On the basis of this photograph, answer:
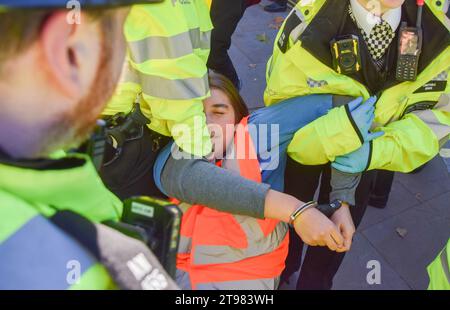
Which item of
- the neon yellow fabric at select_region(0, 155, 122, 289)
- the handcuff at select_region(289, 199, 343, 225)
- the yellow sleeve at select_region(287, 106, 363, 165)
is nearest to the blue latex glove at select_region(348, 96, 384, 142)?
the yellow sleeve at select_region(287, 106, 363, 165)

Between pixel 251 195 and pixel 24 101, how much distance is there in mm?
847

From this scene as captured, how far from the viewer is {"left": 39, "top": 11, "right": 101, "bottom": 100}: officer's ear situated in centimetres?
58

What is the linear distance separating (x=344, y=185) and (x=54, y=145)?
1199 millimetres

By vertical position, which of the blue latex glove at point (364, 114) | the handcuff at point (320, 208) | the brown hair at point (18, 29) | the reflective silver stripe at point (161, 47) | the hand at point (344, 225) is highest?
the brown hair at point (18, 29)

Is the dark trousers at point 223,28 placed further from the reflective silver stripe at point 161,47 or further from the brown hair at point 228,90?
the reflective silver stripe at point 161,47

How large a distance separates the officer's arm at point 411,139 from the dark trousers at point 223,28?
Answer: 1.64 meters

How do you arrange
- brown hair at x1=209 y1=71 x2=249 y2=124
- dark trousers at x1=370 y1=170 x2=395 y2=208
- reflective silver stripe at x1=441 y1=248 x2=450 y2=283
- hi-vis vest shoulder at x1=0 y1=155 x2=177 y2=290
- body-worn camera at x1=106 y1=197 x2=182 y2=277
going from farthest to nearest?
1. dark trousers at x1=370 y1=170 x2=395 y2=208
2. brown hair at x1=209 y1=71 x2=249 y2=124
3. reflective silver stripe at x1=441 y1=248 x2=450 y2=283
4. body-worn camera at x1=106 y1=197 x2=182 y2=277
5. hi-vis vest shoulder at x1=0 y1=155 x2=177 y2=290

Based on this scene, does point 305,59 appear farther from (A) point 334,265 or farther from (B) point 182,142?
(A) point 334,265

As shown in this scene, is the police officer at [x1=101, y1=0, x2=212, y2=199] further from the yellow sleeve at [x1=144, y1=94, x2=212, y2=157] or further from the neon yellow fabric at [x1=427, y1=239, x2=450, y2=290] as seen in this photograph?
the neon yellow fabric at [x1=427, y1=239, x2=450, y2=290]

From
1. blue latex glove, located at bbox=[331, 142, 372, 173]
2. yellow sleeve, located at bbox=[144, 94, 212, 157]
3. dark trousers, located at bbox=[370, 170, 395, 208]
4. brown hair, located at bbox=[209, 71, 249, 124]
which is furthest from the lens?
dark trousers, located at bbox=[370, 170, 395, 208]

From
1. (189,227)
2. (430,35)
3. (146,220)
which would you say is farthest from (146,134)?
(430,35)

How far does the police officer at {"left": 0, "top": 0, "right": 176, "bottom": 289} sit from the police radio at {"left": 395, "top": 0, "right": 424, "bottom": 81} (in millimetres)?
1116

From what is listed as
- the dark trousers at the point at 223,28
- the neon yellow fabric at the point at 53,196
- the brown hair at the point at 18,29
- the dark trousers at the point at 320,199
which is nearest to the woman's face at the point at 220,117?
the dark trousers at the point at 320,199

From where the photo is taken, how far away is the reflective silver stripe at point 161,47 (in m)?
1.17
